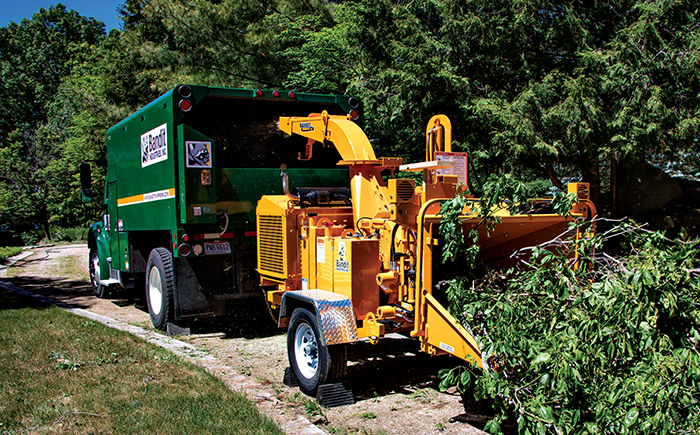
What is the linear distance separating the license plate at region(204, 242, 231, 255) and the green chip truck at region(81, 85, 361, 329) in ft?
0.04

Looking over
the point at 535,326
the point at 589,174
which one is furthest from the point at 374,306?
the point at 589,174

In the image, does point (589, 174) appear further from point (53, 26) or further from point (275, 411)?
point (53, 26)

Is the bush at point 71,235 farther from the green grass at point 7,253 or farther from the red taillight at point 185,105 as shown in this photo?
the red taillight at point 185,105

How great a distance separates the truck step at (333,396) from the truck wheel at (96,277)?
8041 mm

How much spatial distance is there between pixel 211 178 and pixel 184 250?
39.8 inches

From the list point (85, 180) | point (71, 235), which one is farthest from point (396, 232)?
point (71, 235)

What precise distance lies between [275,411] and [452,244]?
2121 millimetres

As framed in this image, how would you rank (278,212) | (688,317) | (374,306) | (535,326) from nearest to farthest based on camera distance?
(688,317), (535,326), (374,306), (278,212)

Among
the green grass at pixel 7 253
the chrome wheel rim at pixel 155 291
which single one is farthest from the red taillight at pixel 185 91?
the green grass at pixel 7 253

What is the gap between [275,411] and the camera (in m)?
4.93

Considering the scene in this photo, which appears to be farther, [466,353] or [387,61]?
[387,61]

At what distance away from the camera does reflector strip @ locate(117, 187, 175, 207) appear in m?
7.49

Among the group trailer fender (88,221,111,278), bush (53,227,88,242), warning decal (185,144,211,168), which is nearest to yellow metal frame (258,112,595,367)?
warning decal (185,144,211,168)

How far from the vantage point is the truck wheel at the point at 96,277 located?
463 inches
